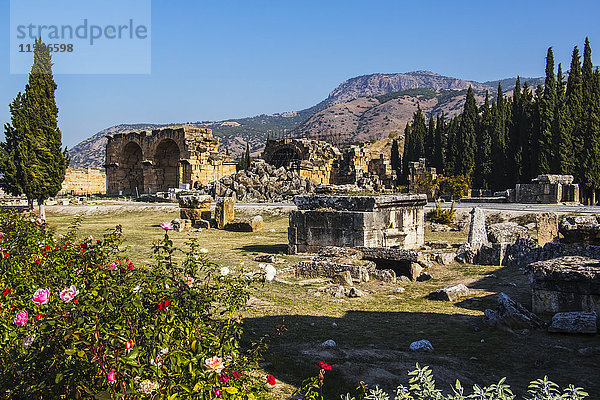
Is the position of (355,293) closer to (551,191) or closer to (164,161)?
(551,191)

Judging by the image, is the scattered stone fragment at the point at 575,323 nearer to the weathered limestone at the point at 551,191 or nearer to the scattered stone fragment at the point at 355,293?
the scattered stone fragment at the point at 355,293

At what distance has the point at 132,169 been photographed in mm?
40469

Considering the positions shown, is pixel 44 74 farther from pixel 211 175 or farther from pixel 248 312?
pixel 248 312

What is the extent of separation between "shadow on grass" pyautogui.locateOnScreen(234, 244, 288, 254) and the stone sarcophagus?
24.1 inches

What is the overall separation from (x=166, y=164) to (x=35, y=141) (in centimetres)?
1644

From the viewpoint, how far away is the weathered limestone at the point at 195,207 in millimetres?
19203

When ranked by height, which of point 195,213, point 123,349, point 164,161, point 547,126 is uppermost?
point 547,126

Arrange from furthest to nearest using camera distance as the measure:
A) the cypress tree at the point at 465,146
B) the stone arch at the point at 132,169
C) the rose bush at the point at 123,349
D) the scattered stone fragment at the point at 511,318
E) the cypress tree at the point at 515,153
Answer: the cypress tree at the point at 465,146 < the stone arch at the point at 132,169 < the cypress tree at the point at 515,153 < the scattered stone fragment at the point at 511,318 < the rose bush at the point at 123,349

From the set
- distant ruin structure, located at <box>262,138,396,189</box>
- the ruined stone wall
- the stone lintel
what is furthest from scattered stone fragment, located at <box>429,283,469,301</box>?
the ruined stone wall

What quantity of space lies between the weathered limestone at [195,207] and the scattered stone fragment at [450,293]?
12.7 metres

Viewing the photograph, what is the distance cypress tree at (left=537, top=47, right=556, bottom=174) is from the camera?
1203 inches

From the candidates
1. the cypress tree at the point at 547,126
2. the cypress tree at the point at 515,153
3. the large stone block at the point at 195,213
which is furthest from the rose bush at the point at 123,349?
the cypress tree at the point at 515,153

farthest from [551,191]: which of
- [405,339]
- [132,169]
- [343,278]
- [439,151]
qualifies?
[132,169]

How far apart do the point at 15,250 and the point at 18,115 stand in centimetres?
1754
